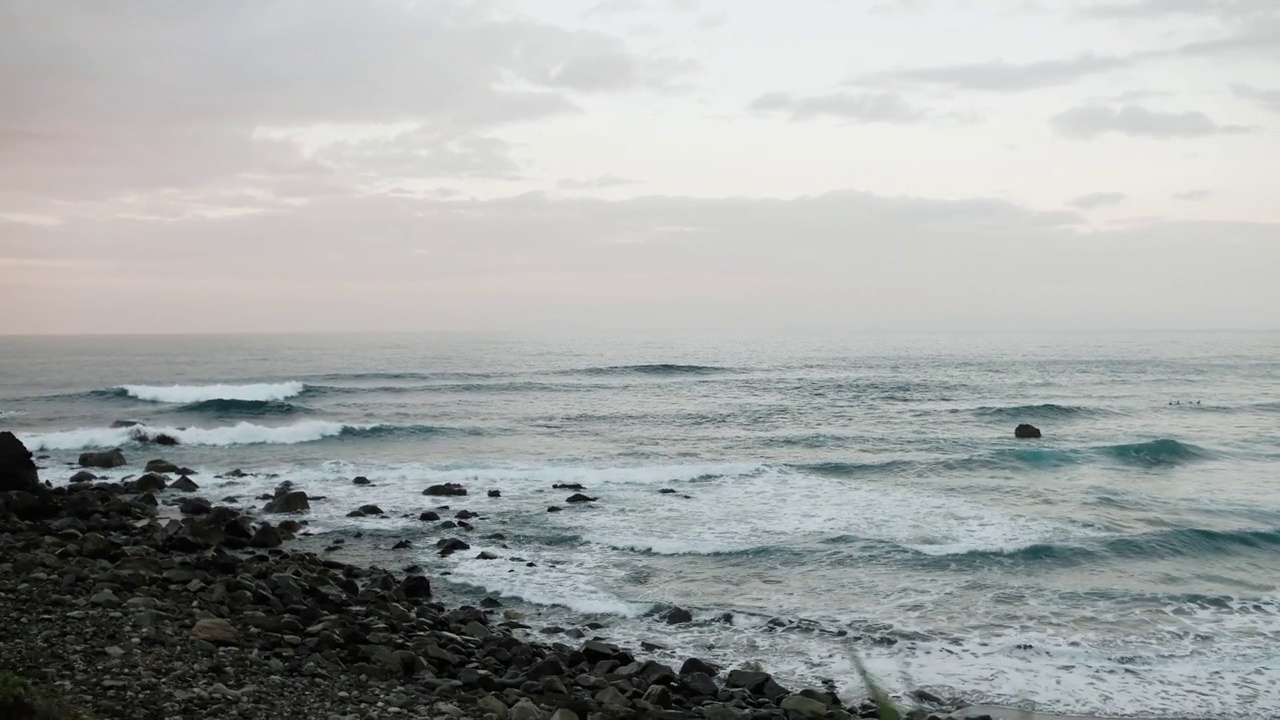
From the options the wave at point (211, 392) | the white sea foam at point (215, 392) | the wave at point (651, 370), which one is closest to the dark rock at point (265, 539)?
the wave at point (211, 392)

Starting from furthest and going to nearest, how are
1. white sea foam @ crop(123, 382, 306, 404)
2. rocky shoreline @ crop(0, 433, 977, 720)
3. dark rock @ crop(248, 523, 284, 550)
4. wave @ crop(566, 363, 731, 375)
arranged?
wave @ crop(566, 363, 731, 375)
white sea foam @ crop(123, 382, 306, 404)
dark rock @ crop(248, 523, 284, 550)
rocky shoreline @ crop(0, 433, 977, 720)

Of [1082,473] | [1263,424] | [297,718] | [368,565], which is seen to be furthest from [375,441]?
[1263,424]

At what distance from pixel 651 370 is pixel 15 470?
1779 inches

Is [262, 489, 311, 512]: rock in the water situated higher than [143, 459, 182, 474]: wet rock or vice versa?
[143, 459, 182, 474]: wet rock

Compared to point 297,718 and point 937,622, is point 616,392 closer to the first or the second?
point 937,622

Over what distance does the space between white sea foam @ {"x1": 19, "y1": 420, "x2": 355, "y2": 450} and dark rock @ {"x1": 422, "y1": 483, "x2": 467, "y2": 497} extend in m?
11.6

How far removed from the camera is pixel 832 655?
10.5m

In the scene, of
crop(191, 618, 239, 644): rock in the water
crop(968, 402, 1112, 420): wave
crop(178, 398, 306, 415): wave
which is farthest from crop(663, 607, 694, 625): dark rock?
crop(178, 398, 306, 415): wave

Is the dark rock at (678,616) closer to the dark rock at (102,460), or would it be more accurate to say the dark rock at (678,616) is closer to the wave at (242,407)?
the dark rock at (102,460)

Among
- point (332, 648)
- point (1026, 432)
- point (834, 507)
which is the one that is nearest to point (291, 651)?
point (332, 648)

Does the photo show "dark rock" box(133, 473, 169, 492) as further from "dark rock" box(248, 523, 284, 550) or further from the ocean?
"dark rock" box(248, 523, 284, 550)

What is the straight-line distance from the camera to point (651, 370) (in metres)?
59.1

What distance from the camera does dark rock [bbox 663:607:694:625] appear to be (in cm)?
1163

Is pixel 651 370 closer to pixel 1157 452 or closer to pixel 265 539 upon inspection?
pixel 1157 452
